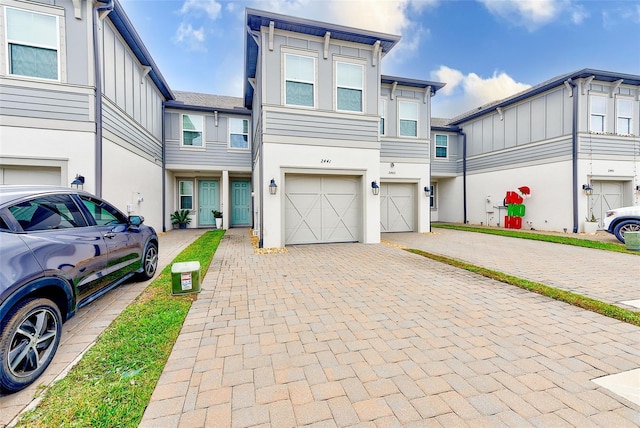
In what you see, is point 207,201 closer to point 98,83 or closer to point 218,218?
point 218,218

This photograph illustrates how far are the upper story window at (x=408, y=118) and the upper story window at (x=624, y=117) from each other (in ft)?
30.4

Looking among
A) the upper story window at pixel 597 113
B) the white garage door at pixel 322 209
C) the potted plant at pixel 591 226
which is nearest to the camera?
the white garage door at pixel 322 209

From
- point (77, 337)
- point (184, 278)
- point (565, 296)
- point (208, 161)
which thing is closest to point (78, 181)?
point (184, 278)

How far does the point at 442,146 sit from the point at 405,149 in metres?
6.38

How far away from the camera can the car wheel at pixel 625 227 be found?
9008 millimetres

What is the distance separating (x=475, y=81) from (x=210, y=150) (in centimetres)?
2056

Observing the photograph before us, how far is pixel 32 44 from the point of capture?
22.2ft

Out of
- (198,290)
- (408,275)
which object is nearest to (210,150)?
(198,290)

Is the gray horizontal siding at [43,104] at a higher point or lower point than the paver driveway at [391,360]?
higher

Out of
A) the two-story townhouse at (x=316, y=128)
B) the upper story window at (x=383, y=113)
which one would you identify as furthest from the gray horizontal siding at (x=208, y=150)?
the upper story window at (x=383, y=113)

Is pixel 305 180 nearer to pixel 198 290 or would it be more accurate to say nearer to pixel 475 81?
pixel 198 290

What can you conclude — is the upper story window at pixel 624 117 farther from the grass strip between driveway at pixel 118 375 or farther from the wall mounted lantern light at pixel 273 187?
the grass strip between driveway at pixel 118 375

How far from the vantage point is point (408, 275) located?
18.5 feet

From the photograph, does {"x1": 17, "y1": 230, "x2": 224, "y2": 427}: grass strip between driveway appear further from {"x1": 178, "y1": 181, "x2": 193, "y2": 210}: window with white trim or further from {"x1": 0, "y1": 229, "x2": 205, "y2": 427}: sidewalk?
{"x1": 178, "y1": 181, "x2": 193, "y2": 210}: window with white trim
